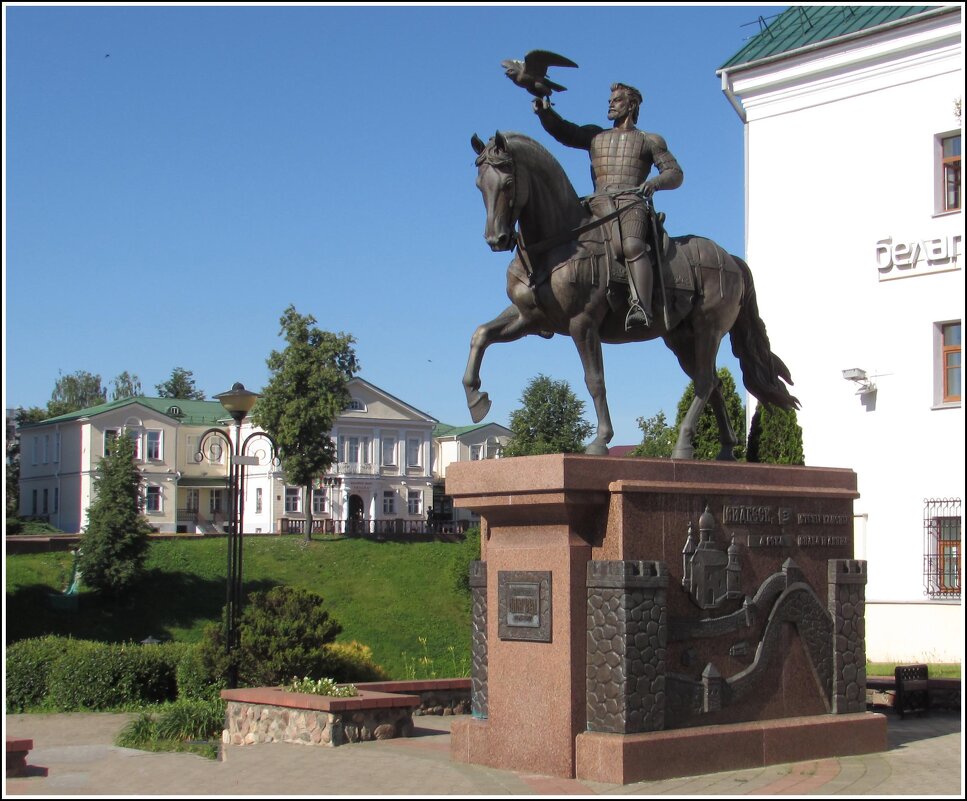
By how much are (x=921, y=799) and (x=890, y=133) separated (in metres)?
17.5

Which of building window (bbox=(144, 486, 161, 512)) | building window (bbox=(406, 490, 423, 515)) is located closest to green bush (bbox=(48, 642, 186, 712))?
building window (bbox=(144, 486, 161, 512))

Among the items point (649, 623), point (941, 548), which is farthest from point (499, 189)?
point (941, 548)

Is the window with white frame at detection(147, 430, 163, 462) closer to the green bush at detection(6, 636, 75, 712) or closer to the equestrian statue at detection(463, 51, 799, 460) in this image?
the green bush at detection(6, 636, 75, 712)

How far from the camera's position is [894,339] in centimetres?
2372

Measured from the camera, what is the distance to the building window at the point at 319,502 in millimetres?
77000

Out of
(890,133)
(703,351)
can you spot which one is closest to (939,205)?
(890,133)

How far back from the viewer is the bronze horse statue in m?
10.3

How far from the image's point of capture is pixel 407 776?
32.7ft

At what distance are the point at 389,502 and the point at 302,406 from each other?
22615 mm

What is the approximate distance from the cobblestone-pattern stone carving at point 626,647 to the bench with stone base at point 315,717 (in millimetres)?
3546

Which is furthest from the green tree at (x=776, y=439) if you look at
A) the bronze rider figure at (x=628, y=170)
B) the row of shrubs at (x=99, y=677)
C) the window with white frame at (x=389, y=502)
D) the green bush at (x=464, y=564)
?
the window with white frame at (x=389, y=502)

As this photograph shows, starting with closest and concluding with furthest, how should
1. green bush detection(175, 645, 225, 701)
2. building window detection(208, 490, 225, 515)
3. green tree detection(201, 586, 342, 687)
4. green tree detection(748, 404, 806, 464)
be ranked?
1. green tree detection(201, 586, 342, 687)
2. green bush detection(175, 645, 225, 701)
3. green tree detection(748, 404, 806, 464)
4. building window detection(208, 490, 225, 515)

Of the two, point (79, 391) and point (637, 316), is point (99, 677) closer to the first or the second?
point (637, 316)

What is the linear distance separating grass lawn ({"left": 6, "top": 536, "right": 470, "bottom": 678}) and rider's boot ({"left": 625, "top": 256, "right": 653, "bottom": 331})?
69.2 ft
